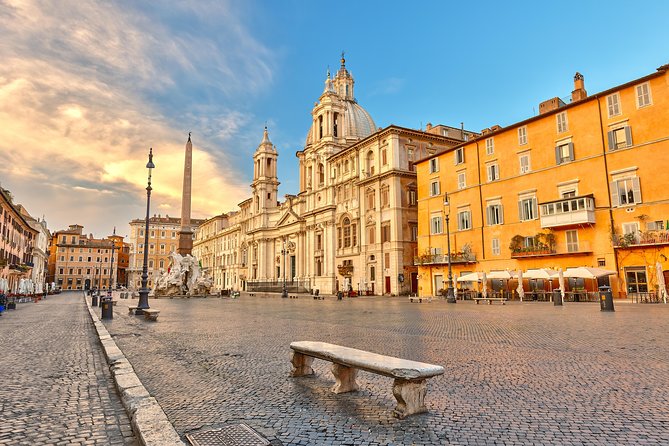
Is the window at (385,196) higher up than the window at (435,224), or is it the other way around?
the window at (385,196)

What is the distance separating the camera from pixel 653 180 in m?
25.9

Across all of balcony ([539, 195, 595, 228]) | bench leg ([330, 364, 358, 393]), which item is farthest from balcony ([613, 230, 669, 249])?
bench leg ([330, 364, 358, 393])

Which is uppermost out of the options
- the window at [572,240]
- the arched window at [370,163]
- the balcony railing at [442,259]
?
the arched window at [370,163]

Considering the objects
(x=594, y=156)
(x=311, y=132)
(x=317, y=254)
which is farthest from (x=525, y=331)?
(x=311, y=132)

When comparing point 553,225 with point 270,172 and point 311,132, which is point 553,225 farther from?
point 270,172

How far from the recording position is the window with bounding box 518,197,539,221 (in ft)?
106

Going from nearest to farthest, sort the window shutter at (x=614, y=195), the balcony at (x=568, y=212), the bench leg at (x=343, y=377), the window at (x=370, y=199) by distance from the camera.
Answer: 1. the bench leg at (x=343, y=377)
2. the window shutter at (x=614, y=195)
3. the balcony at (x=568, y=212)
4. the window at (x=370, y=199)

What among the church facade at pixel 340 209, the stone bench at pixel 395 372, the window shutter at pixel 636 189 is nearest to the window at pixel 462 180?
the church facade at pixel 340 209

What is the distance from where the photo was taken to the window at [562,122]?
30922mm

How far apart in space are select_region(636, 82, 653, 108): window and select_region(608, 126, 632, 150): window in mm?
1593

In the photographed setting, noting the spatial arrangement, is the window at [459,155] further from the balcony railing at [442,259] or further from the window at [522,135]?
the balcony railing at [442,259]

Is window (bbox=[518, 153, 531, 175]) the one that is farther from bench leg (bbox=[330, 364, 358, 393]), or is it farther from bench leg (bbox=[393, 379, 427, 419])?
bench leg (bbox=[393, 379, 427, 419])

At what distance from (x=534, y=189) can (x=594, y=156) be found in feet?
15.3

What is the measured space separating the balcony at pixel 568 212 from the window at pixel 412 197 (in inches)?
664
